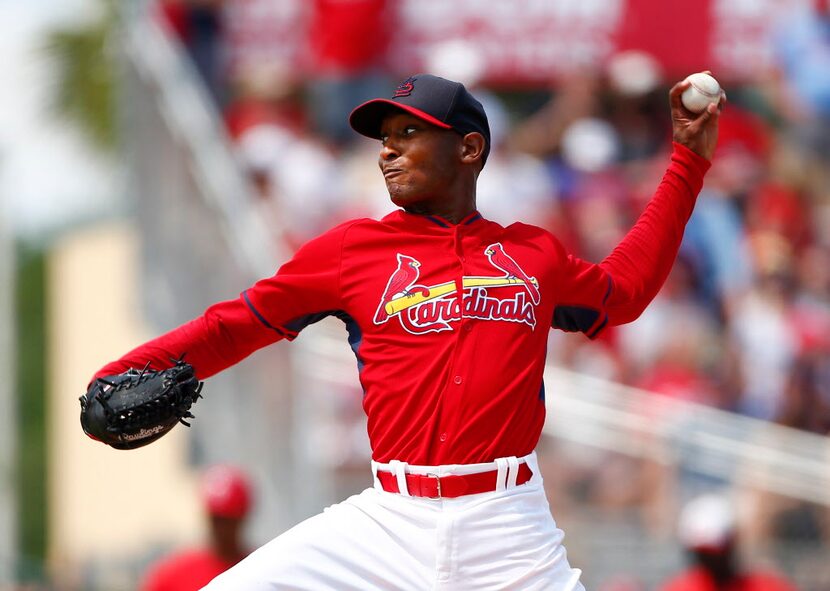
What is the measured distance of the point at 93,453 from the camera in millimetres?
17344

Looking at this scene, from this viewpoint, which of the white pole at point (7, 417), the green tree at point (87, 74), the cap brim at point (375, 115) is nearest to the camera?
the cap brim at point (375, 115)

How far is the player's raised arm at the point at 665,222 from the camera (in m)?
4.52

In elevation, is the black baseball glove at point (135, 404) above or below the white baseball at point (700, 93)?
below

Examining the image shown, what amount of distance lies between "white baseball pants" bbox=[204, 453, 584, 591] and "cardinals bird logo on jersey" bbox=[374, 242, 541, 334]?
0.41 metres

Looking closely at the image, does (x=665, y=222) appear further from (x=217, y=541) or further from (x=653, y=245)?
(x=217, y=541)

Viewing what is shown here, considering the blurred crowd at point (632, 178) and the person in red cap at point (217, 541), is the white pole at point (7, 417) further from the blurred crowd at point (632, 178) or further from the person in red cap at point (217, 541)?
the person in red cap at point (217, 541)

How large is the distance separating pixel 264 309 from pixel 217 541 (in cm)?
324

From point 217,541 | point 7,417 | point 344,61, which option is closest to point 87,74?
point 7,417

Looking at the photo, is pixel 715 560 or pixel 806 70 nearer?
pixel 715 560

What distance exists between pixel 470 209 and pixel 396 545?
1.02 meters

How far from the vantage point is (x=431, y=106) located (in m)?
4.32

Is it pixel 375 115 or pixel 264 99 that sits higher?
pixel 264 99

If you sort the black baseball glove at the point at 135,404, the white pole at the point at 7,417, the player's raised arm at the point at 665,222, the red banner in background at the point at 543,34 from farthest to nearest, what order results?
1. the white pole at the point at 7,417
2. the red banner in background at the point at 543,34
3. the player's raised arm at the point at 665,222
4. the black baseball glove at the point at 135,404

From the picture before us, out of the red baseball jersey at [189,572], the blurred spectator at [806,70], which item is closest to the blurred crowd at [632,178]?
the blurred spectator at [806,70]
